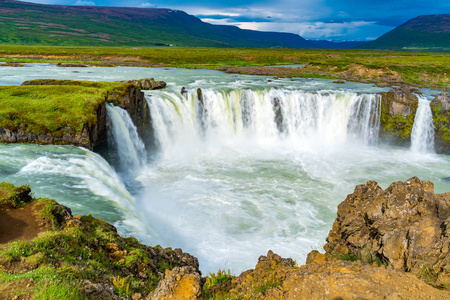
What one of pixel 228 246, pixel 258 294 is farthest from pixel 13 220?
pixel 228 246

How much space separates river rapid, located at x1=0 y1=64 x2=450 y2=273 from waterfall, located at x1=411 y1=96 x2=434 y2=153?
0.37 ft

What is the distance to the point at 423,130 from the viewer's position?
36344 mm

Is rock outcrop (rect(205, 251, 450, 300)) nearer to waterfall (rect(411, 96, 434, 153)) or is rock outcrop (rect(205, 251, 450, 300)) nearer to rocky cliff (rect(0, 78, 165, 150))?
rocky cliff (rect(0, 78, 165, 150))

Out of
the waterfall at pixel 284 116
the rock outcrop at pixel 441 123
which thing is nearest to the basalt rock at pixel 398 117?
the waterfall at pixel 284 116

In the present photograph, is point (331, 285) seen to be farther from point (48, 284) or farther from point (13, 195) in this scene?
point (13, 195)

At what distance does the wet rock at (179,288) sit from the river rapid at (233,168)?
19.9 feet

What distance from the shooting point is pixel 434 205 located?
8.88 meters

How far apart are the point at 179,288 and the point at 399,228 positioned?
675 cm

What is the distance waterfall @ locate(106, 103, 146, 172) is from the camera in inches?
984

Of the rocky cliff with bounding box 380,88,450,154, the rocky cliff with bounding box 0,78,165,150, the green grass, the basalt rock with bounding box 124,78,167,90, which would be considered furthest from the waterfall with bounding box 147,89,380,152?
the green grass

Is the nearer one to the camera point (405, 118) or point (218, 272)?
point (218, 272)

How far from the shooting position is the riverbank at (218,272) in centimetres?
601

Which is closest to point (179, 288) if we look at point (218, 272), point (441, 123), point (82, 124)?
point (218, 272)

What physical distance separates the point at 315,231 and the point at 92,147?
54.7 feet
